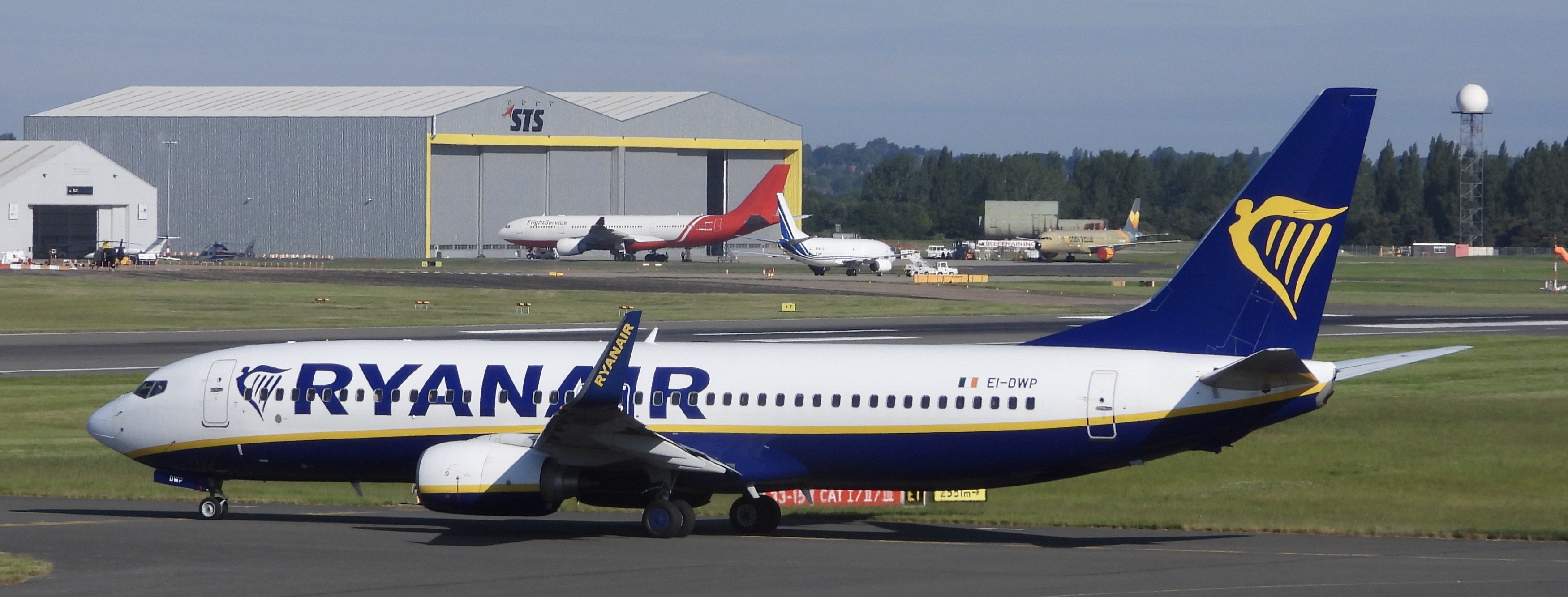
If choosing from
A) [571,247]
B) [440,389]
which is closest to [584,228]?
[571,247]

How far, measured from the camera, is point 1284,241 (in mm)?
24703

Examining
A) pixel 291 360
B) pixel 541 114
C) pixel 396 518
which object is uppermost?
pixel 541 114

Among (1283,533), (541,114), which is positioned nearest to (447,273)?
(541,114)

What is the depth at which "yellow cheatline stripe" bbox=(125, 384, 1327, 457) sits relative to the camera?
23.9 m

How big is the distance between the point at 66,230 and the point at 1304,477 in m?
121

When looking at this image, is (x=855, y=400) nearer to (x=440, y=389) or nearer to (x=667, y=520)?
(x=667, y=520)

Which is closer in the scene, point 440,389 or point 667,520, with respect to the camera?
point 667,520

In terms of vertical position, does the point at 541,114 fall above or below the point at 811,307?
above

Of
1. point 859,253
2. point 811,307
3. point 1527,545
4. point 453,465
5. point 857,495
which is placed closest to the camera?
Answer: point 453,465

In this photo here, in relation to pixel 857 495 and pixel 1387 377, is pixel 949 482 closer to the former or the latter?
pixel 857 495

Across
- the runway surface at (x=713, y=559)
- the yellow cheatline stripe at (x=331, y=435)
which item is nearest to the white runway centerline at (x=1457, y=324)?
the runway surface at (x=713, y=559)

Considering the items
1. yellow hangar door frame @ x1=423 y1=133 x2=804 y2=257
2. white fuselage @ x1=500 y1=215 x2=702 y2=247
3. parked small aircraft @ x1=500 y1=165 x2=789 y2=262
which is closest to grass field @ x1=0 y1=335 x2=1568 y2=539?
parked small aircraft @ x1=500 y1=165 x2=789 y2=262

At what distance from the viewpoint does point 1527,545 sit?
85.4 feet

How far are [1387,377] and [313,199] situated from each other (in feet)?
362
